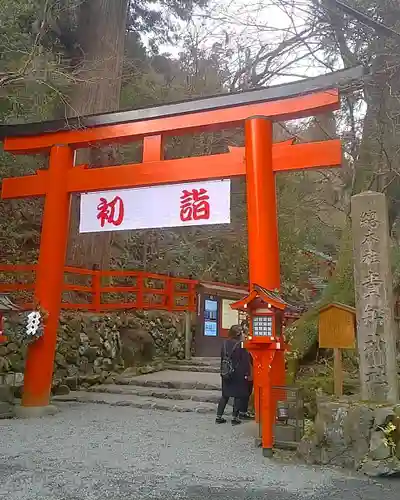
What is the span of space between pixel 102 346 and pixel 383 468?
26.4 feet

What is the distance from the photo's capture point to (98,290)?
11.9 meters

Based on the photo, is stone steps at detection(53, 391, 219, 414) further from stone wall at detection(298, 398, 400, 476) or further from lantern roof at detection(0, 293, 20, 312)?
stone wall at detection(298, 398, 400, 476)

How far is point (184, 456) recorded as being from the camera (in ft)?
18.5

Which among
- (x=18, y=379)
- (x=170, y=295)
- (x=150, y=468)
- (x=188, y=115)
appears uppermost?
(x=188, y=115)

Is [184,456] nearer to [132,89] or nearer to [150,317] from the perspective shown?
[150,317]

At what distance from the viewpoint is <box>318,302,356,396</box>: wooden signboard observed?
237 inches

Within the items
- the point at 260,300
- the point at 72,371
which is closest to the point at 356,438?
the point at 260,300

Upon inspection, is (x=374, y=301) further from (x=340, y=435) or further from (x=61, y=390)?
(x=61, y=390)

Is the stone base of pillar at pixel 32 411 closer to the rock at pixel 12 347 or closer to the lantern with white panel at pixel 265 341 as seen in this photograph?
the rock at pixel 12 347

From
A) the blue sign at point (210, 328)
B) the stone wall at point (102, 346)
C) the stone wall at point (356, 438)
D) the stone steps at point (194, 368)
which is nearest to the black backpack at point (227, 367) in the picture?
the stone wall at point (356, 438)

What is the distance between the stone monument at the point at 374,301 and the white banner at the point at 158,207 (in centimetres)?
221

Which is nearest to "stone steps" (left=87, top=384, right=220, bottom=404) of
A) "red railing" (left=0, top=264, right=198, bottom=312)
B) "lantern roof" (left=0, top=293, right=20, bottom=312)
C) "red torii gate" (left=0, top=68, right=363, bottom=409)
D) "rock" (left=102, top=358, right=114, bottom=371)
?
"rock" (left=102, top=358, right=114, bottom=371)

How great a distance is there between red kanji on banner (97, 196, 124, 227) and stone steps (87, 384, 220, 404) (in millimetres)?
3534

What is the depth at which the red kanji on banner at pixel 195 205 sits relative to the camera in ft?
25.2
